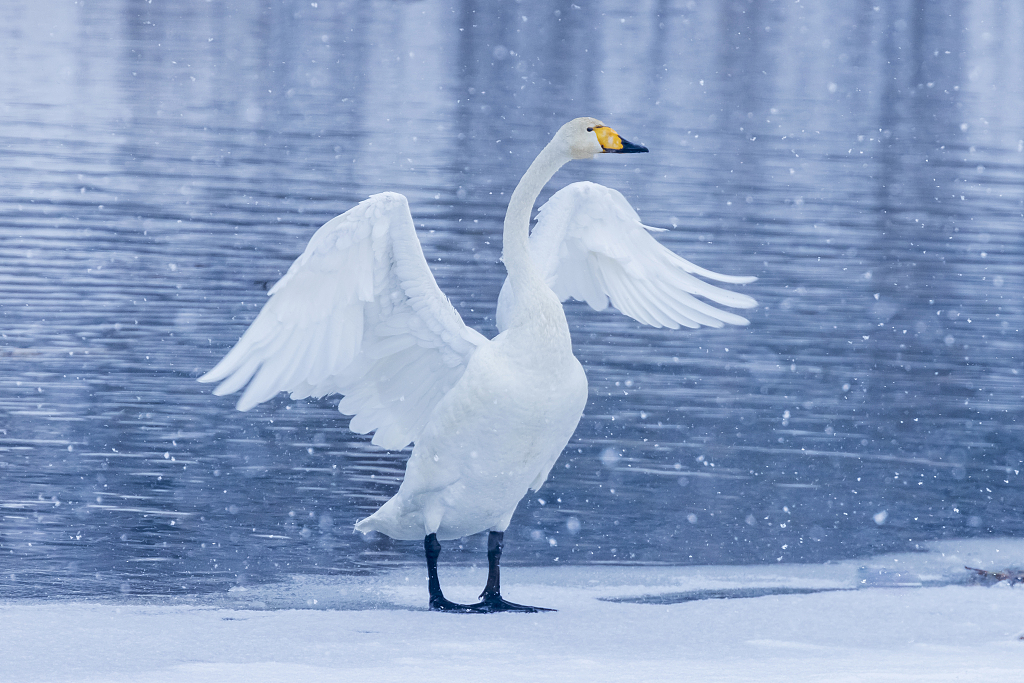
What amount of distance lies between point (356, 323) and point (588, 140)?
43.8 inches

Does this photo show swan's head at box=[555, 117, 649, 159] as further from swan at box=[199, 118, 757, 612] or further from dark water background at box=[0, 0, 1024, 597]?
dark water background at box=[0, 0, 1024, 597]

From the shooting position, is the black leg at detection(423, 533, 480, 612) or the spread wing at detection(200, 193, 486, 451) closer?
the spread wing at detection(200, 193, 486, 451)

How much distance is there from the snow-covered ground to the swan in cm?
37

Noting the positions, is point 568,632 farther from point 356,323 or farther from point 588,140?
point 588,140

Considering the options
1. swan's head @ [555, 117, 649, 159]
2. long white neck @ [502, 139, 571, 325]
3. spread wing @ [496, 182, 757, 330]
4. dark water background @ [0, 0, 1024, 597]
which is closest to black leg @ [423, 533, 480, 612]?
dark water background @ [0, 0, 1024, 597]

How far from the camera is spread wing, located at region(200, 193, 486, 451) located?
17.6 ft

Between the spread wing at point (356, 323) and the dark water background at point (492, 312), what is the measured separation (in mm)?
908

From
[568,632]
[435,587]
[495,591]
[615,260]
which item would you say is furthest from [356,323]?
[615,260]

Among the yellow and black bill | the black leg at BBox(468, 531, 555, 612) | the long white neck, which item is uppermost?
the yellow and black bill

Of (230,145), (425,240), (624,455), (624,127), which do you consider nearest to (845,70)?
(624,127)

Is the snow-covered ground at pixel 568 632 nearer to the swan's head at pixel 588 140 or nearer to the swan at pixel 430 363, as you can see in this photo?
the swan at pixel 430 363

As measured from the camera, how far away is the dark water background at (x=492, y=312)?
6.74m

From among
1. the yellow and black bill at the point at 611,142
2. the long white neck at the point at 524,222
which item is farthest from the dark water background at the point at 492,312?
the yellow and black bill at the point at 611,142

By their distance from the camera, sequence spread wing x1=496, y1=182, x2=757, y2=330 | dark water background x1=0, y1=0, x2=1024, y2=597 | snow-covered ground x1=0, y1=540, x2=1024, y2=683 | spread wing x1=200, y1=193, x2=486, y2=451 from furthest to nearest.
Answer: dark water background x1=0, y1=0, x2=1024, y2=597, spread wing x1=496, y1=182, x2=757, y2=330, spread wing x1=200, y1=193, x2=486, y2=451, snow-covered ground x1=0, y1=540, x2=1024, y2=683
